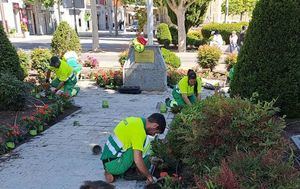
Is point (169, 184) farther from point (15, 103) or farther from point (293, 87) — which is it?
point (15, 103)

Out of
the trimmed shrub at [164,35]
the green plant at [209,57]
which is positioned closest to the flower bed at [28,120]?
the green plant at [209,57]

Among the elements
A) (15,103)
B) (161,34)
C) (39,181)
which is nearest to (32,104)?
(15,103)

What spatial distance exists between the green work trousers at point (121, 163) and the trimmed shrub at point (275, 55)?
209 cm

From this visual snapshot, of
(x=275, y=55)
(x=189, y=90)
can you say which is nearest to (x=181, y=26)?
(x=189, y=90)

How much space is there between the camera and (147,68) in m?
10.7

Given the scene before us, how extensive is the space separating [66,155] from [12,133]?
3.73ft

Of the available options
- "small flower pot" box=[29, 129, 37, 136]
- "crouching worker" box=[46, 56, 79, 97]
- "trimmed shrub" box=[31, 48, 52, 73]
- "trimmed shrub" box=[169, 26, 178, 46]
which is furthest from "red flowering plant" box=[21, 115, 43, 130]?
"trimmed shrub" box=[169, 26, 178, 46]

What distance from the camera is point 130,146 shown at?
14.1 ft

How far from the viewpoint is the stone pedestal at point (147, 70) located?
1059 cm

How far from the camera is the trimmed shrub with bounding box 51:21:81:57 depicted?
14336 mm

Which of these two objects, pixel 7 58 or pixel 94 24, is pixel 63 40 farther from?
pixel 94 24

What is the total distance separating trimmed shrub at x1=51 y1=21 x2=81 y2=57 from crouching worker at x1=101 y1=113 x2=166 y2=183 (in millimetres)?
10486

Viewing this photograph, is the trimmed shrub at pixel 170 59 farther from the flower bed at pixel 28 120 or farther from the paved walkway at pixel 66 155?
the flower bed at pixel 28 120

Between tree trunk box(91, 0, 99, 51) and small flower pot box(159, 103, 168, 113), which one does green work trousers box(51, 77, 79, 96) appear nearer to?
small flower pot box(159, 103, 168, 113)
